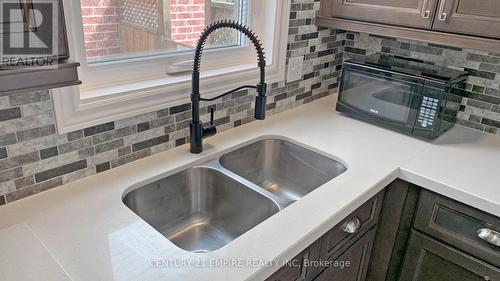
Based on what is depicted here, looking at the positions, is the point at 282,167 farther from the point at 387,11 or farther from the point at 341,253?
the point at 387,11

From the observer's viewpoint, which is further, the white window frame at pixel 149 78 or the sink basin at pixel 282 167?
the sink basin at pixel 282 167

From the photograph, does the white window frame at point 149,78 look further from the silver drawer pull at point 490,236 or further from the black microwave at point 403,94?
the silver drawer pull at point 490,236

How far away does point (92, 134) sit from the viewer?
3.53 ft

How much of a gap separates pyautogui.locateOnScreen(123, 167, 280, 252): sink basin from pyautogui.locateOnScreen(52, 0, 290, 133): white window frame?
0.82 feet

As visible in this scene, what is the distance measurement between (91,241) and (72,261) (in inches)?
2.7

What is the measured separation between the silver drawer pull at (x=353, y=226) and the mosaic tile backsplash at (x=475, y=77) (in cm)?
85

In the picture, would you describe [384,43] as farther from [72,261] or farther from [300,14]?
[72,261]

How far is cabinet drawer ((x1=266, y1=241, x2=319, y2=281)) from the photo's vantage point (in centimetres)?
92

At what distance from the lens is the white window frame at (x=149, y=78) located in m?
1.00

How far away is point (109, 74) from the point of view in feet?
3.88

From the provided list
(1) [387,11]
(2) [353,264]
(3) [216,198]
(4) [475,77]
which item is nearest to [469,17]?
(1) [387,11]

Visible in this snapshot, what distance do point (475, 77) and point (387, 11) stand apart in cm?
51

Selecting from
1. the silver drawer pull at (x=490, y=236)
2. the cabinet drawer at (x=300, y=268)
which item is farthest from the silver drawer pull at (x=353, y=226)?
the silver drawer pull at (x=490, y=236)

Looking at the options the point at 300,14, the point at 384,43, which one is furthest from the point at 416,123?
the point at 300,14
